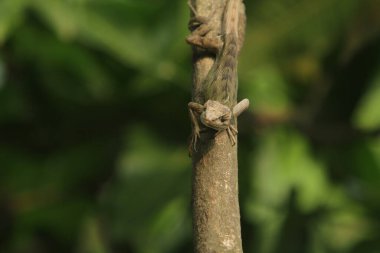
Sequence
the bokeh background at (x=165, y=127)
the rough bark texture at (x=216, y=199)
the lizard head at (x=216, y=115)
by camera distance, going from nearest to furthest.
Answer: the rough bark texture at (x=216, y=199), the lizard head at (x=216, y=115), the bokeh background at (x=165, y=127)

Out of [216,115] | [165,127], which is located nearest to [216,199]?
[216,115]

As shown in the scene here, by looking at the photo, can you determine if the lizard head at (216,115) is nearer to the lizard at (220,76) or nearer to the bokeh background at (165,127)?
the lizard at (220,76)

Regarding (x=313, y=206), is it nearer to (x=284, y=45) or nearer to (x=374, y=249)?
(x=374, y=249)

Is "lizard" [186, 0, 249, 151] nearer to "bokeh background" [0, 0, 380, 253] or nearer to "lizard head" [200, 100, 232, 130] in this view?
"lizard head" [200, 100, 232, 130]

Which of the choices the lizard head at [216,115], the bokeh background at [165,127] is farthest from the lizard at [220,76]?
the bokeh background at [165,127]

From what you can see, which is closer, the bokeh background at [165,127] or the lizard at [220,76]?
the lizard at [220,76]

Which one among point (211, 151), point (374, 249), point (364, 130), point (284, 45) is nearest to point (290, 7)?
point (284, 45)

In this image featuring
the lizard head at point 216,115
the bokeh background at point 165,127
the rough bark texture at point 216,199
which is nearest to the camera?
the rough bark texture at point 216,199
